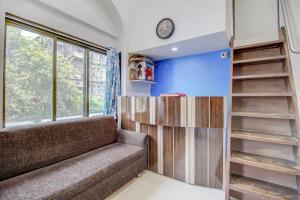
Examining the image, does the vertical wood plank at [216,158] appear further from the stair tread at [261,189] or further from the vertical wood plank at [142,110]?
the vertical wood plank at [142,110]

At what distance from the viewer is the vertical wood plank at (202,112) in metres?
1.91

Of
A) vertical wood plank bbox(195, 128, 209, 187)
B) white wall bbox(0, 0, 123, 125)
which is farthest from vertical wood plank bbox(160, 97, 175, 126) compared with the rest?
white wall bbox(0, 0, 123, 125)

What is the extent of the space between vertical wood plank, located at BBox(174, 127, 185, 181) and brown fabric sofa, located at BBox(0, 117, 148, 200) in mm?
485

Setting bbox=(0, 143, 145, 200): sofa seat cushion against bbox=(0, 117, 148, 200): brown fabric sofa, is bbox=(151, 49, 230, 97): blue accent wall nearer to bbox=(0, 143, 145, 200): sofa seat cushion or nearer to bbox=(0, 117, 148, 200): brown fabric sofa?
bbox=(0, 117, 148, 200): brown fabric sofa

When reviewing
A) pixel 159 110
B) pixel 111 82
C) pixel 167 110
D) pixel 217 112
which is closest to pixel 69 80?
pixel 111 82

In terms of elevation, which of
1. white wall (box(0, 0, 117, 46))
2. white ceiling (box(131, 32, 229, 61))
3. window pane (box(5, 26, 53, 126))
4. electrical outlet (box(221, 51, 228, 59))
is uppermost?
white wall (box(0, 0, 117, 46))

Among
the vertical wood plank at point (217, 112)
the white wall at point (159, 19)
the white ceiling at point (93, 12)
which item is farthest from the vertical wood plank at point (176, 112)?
the white ceiling at point (93, 12)

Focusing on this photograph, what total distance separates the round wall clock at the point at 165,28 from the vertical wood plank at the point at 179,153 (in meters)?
1.62

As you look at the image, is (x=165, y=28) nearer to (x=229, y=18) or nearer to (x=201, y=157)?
(x=229, y=18)

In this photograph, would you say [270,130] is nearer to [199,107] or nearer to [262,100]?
[262,100]

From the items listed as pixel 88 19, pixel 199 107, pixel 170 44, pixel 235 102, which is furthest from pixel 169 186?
pixel 88 19

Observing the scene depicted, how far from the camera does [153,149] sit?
2.40 meters

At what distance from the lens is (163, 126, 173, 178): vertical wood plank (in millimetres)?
2227

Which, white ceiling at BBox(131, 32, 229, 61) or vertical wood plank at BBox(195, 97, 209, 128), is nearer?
vertical wood plank at BBox(195, 97, 209, 128)
